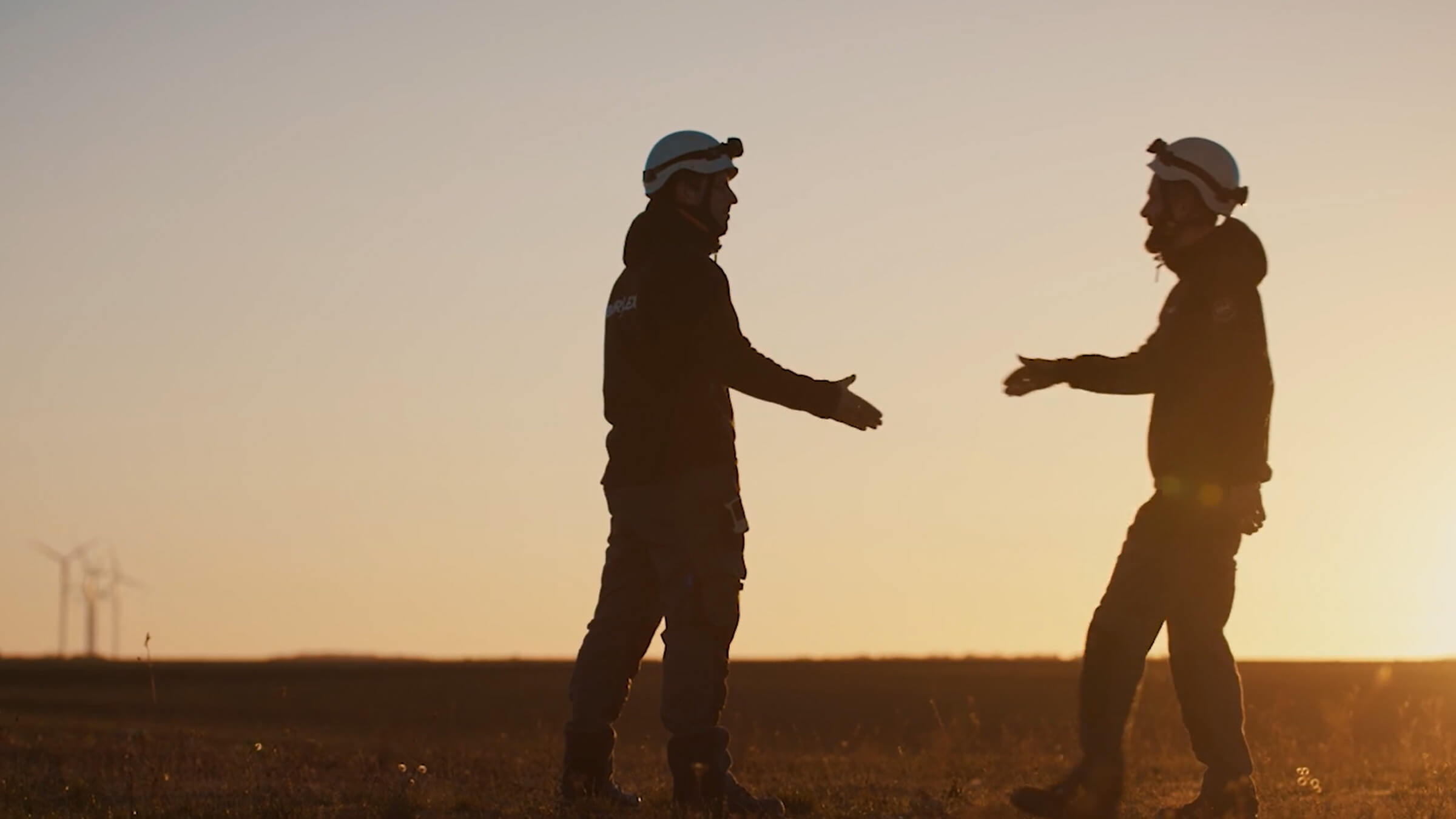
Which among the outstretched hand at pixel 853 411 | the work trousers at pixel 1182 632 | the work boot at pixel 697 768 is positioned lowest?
the work boot at pixel 697 768

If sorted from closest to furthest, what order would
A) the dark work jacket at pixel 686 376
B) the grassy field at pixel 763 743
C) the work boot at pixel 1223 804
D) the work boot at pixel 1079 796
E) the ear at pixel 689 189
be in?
the work boot at pixel 1079 796, the work boot at pixel 1223 804, the dark work jacket at pixel 686 376, the ear at pixel 689 189, the grassy field at pixel 763 743

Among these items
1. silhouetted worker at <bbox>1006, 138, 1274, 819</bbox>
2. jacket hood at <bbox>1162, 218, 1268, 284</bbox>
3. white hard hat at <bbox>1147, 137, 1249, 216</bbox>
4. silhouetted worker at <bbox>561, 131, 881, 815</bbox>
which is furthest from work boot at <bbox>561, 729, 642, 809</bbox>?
white hard hat at <bbox>1147, 137, 1249, 216</bbox>

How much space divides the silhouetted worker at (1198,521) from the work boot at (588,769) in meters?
2.21

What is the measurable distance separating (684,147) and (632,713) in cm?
2066

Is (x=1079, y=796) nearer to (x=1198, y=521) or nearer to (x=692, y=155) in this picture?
(x=1198, y=521)

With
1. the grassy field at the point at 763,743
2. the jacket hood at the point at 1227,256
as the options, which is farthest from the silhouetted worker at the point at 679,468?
the jacket hood at the point at 1227,256

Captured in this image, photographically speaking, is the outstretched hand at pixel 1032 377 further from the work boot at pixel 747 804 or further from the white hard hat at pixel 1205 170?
the work boot at pixel 747 804

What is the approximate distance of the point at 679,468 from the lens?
935cm

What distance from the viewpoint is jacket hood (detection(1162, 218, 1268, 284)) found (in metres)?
9.27

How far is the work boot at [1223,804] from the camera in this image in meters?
9.07

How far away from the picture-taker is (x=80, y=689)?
36.7 meters

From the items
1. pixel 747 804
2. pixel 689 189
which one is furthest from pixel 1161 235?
pixel 747 804

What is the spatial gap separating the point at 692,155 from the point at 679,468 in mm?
1491

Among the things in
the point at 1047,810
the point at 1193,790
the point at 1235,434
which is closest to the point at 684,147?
the point at 1235,434
